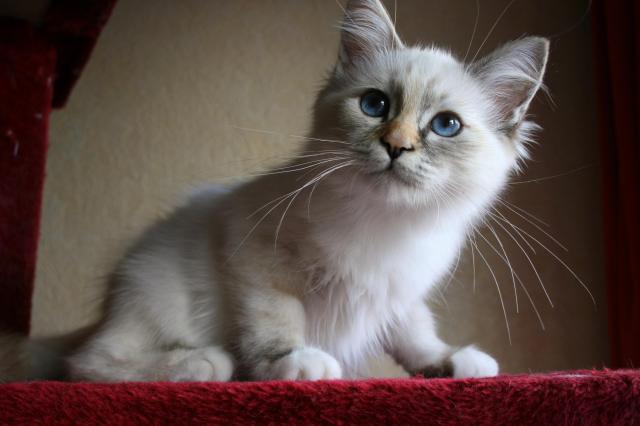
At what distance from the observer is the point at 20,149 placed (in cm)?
145

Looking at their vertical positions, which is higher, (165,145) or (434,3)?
(434,3)

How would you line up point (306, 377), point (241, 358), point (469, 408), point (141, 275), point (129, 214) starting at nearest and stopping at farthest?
point (469, 408) < point (306, 377) < point (241, 358) < point (141, 275) < point (129, 214)

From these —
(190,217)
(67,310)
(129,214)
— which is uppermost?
(190,217)

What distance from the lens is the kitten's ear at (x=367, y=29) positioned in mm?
1191

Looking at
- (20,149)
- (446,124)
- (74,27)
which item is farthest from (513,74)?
(20,149)

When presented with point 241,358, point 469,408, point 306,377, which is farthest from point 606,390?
point 241,358

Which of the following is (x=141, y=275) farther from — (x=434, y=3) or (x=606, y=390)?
(x=434, y=3)

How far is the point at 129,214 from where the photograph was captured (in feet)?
6.78

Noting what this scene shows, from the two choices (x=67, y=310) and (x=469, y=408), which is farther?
(x=67, y=310)

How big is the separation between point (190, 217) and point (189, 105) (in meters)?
0.94

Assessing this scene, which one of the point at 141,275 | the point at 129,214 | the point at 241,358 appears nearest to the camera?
the point at 241,358

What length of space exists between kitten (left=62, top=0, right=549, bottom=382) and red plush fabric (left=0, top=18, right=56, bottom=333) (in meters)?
0.41

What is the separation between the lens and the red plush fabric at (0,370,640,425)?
745 mm

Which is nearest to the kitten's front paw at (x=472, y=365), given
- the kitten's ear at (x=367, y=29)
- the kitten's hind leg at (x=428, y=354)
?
the kitten's hind leg at (x=428, y=354)
